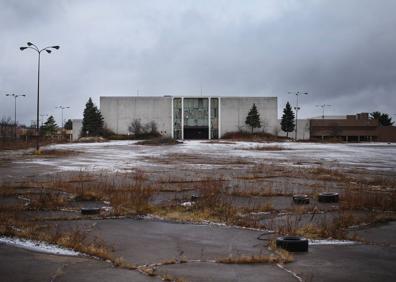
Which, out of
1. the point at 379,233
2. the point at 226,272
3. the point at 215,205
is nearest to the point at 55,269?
the point at 226,272

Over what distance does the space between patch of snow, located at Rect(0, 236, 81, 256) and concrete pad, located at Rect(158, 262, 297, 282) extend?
1.50 metres

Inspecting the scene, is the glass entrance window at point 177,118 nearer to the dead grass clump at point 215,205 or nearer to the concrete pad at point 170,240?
the dead grass clump at point 215,205

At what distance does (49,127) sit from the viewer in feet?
472

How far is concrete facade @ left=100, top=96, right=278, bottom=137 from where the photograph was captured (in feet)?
355

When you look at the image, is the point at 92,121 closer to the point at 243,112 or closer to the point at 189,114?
the point at 189,114

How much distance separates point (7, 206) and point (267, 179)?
9416 mm

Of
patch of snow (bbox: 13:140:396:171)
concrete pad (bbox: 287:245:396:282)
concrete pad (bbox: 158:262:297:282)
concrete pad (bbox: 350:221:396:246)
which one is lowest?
concrete pad (bbox: 350:221:396:246)

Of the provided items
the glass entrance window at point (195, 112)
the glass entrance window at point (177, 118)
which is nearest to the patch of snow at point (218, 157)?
the glass entrance window at point (177, 118)

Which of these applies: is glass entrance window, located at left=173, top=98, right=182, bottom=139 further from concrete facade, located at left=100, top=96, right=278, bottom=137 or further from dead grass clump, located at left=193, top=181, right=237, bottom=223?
dead grass clump, located at left=193, top=181, right=237, bottom=223

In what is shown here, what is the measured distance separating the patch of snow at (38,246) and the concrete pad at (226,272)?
150cm

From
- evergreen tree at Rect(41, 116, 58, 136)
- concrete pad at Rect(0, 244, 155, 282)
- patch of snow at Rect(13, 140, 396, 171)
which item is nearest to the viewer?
concrete pad at Rect(0, 244, 155, 282)

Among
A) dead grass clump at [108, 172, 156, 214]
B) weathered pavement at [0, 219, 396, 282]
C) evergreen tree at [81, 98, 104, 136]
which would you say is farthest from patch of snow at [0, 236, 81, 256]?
evergreen tree at [81, 98, 104, 136]

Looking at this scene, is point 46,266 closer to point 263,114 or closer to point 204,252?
point 204,252

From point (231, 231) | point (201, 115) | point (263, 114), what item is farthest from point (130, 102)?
point (231, 231)
